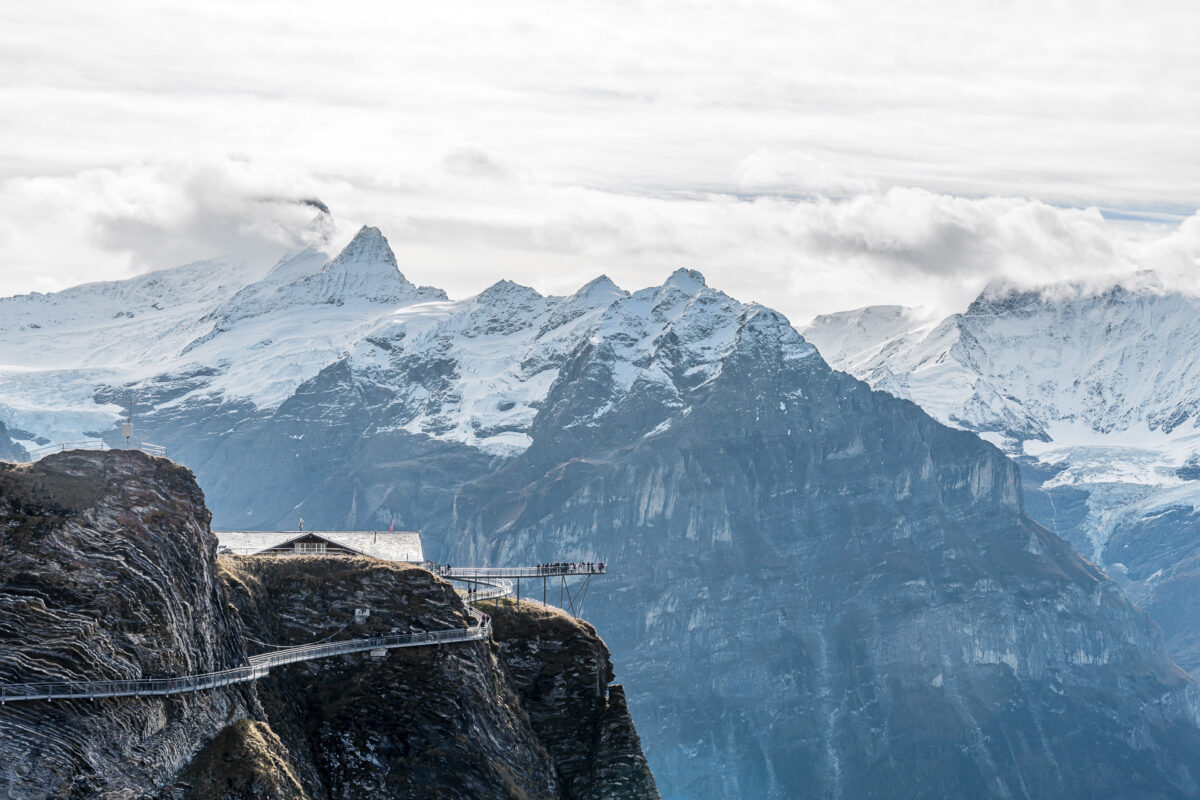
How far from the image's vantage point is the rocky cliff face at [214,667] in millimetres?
136125

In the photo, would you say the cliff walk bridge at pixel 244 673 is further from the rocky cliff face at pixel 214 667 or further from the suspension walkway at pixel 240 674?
the rocky cliff face at pixel 214 667

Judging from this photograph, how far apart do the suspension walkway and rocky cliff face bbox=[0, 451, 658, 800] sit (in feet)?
2.74

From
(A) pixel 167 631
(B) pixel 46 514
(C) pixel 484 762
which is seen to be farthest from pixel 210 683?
(C) pixel 484 762

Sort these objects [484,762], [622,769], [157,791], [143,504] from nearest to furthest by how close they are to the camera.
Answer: [157,791] < [143,504] < [484,762] < [622,769]

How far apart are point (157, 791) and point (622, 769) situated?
68518 millimetres

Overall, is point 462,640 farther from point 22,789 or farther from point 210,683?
point 22,789

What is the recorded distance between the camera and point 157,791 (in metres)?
140

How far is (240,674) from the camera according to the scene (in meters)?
155

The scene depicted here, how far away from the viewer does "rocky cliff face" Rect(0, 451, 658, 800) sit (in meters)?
136

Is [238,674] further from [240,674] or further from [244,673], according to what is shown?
[244,673]

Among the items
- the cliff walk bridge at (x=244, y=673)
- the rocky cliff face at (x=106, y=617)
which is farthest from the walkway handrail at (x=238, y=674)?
the rocky cliff face at (x=106, y=617)

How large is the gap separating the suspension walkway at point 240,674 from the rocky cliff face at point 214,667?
836 millimetres

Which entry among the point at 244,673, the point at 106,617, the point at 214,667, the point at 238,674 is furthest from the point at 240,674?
the point at 106,617

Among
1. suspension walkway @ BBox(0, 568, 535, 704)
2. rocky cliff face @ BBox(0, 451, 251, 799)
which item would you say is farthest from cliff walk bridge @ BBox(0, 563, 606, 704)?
rocky cliff face @ BBox(0, 451, 251, 799)
